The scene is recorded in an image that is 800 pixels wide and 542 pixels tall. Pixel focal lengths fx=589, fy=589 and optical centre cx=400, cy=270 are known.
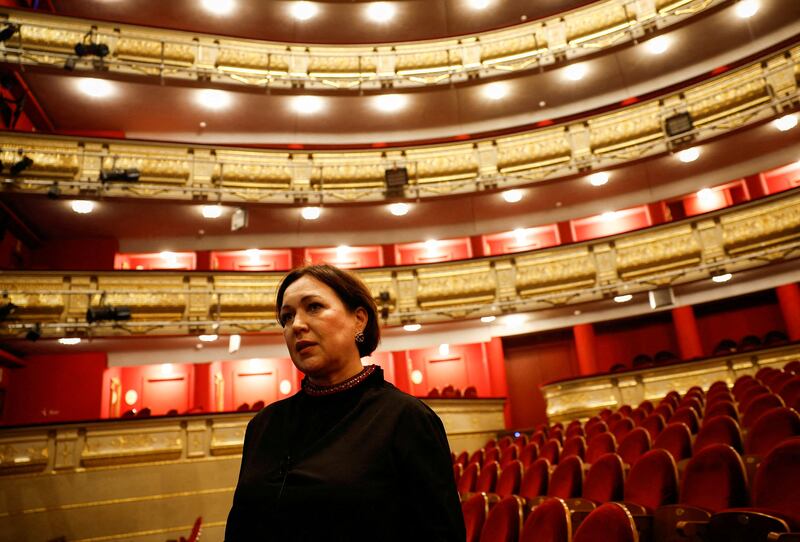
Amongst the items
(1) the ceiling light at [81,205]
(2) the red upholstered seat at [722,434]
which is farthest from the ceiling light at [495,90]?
(2) the red upholstered seat at [722,434]

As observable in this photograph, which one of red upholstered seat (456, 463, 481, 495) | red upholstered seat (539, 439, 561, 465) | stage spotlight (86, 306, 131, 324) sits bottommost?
red upholstered seat (456, 463, 481, 495)

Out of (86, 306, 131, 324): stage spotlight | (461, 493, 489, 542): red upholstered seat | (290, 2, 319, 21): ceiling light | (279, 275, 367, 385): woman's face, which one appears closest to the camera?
(279, 275, 367, 385): woman's face

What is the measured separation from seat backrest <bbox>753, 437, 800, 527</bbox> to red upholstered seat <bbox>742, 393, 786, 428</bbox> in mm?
1096

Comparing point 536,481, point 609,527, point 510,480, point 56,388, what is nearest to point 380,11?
point 56,388

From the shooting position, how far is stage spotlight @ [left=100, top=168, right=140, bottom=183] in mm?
6277

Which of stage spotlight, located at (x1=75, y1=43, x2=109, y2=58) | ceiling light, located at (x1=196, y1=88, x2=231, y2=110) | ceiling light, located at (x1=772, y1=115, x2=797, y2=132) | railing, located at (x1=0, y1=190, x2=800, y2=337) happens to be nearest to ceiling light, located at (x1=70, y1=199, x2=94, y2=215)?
railing, located at (x1=0, y1=190, x2=800, y2=337)

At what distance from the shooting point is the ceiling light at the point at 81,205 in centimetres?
636

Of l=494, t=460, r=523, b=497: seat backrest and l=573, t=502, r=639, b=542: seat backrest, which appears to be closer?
l=573, t=502, r=639, b=542: seat backrest

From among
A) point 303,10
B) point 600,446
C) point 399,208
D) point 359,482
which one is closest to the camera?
point 359,482

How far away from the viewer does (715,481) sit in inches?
58.2

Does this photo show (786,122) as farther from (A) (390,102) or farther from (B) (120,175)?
(B) (120,175)

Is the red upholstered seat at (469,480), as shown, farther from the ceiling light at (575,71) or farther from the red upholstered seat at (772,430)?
the ceiling light at (575,71)

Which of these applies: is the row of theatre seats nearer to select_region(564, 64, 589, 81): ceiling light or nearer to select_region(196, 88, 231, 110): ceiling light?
select_region(564, 64, 589, 81): ceiling light

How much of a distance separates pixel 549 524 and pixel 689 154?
6631mm
